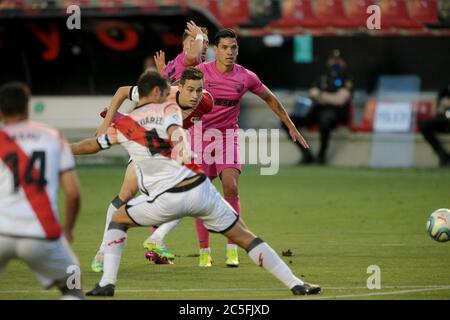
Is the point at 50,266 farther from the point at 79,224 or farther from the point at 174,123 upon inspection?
the point at 79,224

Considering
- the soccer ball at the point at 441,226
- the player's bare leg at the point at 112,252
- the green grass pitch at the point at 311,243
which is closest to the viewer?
the player's bare leg at the point at 112,252

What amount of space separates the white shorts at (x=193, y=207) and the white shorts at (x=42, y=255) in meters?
1.63

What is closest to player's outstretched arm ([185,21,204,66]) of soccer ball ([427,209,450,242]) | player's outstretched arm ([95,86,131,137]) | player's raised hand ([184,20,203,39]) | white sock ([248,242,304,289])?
player's raised hand ([184,20,203,39])

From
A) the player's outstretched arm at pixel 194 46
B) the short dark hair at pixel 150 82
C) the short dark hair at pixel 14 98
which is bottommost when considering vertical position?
the player's outstretched arm at pixel 194 46

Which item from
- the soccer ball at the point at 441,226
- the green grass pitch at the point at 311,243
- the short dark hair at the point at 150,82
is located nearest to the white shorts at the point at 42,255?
the green grass pitch at the point at 311,243

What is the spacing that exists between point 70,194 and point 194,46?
4999 millimetres

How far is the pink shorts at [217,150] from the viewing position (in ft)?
42.4

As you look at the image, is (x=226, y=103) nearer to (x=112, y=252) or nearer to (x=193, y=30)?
(x=193, y=30)

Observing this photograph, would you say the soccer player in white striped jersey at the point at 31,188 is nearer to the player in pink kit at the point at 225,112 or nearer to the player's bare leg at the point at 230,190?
the player's bare leg at the point at 230,190

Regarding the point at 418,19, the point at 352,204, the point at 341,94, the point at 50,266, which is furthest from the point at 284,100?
the point at 50,266

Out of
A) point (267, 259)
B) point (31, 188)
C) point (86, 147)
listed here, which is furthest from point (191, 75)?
point (31, 188)

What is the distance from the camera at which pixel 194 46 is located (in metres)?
13.0

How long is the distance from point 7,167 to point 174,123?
1.93 metres

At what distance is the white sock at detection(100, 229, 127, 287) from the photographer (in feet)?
32.9
